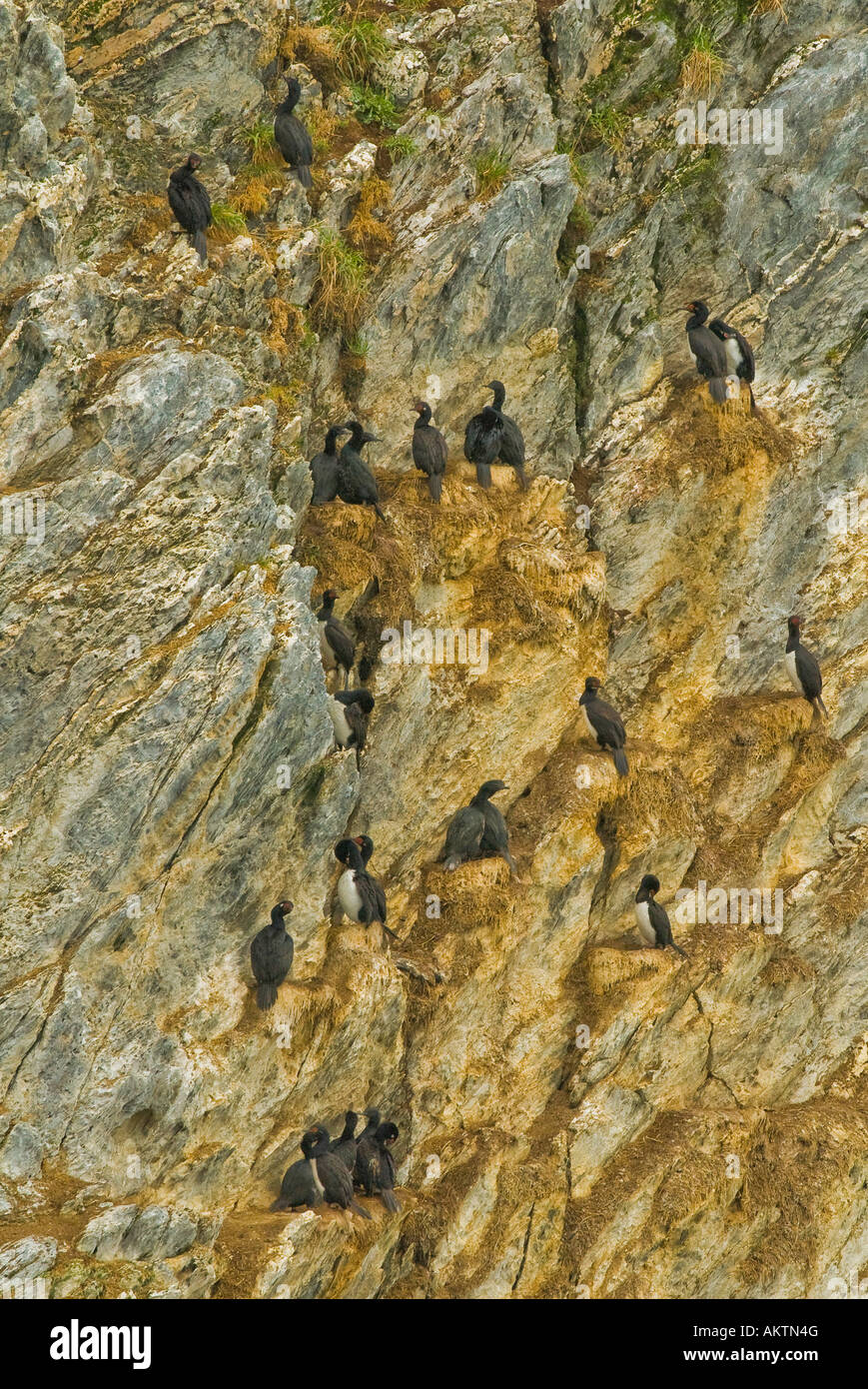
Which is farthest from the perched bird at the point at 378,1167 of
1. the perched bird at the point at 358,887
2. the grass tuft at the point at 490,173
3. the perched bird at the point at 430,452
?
the grass tuft at the point at 490,173

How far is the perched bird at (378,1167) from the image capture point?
17953 millimetres

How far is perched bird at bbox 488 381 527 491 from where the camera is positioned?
841 inches

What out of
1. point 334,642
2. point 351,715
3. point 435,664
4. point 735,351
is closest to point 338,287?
point 334,642

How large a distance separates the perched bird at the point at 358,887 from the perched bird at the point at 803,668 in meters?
6.53

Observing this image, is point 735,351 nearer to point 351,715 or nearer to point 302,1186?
point 351,715

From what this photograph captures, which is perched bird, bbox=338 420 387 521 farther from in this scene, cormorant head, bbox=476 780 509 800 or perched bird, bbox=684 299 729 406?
perched bird, bbox=684 299 729 406

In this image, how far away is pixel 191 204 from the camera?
19.6 meters

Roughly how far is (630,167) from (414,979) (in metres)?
11.6

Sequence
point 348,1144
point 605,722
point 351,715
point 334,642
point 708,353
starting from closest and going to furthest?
point 348,1144 → point 351,715 → point 334,642 → point 605,722 → point 708,353

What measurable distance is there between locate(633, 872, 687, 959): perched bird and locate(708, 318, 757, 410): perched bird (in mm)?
6570

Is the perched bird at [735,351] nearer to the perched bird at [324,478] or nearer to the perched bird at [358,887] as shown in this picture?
the perched bird at [324,478]

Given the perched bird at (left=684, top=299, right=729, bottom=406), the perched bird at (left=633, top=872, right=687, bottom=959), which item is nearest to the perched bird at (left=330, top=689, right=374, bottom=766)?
the perched bird at (left=633, top=872, right=687, bottom=959)

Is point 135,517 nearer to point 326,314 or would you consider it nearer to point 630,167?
point 326,314

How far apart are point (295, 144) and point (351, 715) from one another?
753 centimetres
